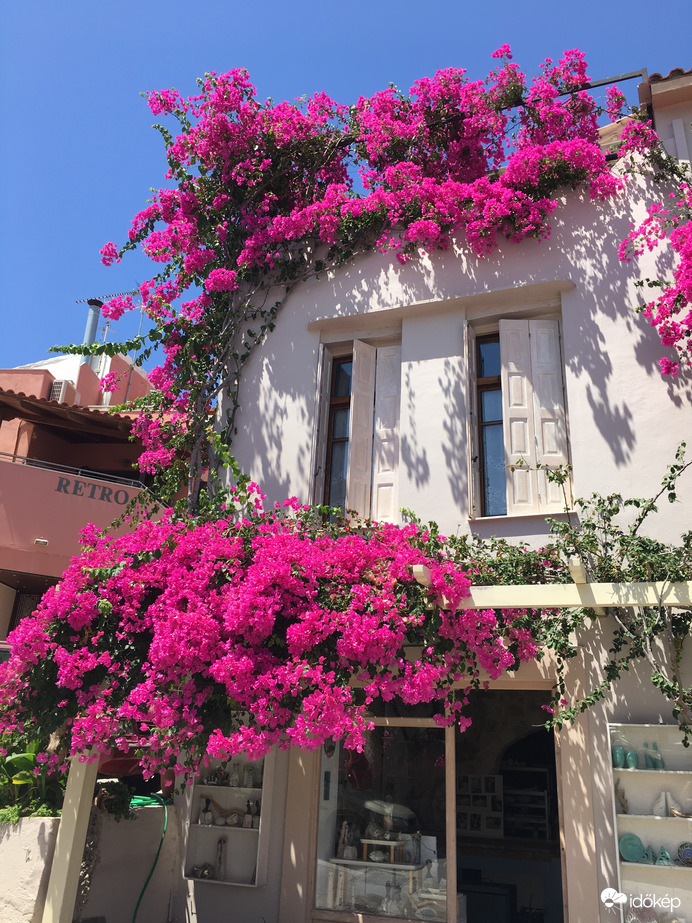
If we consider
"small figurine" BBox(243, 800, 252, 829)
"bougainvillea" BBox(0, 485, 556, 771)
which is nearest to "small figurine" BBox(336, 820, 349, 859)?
"small figurine" BBox(243, 800, 252, 829)

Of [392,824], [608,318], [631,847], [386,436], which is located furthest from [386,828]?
[608,318]

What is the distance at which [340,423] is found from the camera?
786 cm

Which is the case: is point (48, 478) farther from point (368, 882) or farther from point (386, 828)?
point (368, 882)

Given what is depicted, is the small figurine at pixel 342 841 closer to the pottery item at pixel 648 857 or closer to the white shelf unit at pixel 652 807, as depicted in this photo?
the white shelf unit at pixel 652 807

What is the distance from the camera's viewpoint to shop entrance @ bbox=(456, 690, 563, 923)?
30.7 feet

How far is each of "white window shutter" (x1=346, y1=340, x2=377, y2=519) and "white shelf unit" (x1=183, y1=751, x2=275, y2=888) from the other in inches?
100

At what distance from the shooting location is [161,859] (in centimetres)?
734

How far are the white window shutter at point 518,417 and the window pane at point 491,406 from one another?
0.21 m

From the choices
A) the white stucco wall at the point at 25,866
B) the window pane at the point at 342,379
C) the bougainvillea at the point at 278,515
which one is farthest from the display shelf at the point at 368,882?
the window pane at the point at 342,379

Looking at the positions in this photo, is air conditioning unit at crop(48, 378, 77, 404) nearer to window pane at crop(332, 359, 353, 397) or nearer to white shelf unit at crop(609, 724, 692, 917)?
window pane at crop(332, 359, 353, 397)

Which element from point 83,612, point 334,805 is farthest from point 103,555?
point 334,805

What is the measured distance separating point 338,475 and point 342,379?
44.1 inches

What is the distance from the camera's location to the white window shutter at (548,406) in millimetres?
6605

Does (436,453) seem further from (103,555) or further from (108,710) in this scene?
(108,710)
